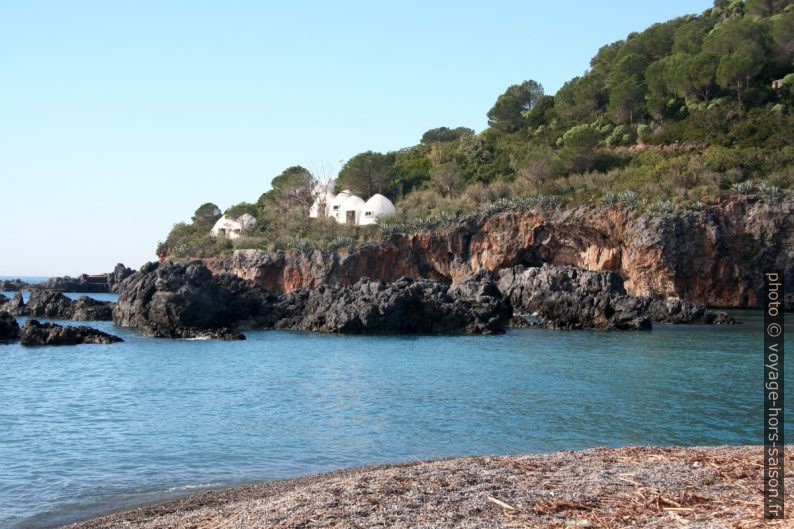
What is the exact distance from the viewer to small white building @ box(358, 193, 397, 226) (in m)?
74.1

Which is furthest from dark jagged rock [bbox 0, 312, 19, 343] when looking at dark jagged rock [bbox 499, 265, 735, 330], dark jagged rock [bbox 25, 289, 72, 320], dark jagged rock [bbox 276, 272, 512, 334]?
dark jagged rock [bbox 499, 265, 735, 330]

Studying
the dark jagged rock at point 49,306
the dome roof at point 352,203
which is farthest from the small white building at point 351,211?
the dark jagged rock at point 49,306

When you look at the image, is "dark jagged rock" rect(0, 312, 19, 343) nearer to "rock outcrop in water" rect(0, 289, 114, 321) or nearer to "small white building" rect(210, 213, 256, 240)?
"rock outcrop in water" rect(0, 289, 114, 321)

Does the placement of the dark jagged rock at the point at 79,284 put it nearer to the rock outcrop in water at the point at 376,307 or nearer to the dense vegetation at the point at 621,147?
the dense vegetation at the point at 621,147

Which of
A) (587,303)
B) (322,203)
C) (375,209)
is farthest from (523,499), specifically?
(322,203)

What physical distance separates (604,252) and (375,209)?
25.0 metres

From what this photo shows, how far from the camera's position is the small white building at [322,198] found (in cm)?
8112

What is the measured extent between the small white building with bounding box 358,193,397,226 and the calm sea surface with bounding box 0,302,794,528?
3964 centimetres

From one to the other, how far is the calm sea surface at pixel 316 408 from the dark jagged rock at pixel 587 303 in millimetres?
6485

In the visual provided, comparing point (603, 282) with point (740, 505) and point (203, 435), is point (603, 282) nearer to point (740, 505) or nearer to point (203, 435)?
point (203, 435)

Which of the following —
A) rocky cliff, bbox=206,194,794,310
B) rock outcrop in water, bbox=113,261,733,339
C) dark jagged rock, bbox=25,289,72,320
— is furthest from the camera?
rocky cliff, bbox=206,194,794,310

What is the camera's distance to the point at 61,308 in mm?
51938

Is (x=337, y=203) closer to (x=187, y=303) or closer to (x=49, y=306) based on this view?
(x=49, y=306)

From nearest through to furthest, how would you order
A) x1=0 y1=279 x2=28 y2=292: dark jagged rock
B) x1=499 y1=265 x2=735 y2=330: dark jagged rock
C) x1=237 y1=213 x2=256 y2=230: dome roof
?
x1=499 y1=265 x2=735 y2=330: dark jagged rock < x1=237 y1=213 x2=256 y2=230: dome roof < x1=0 y1=279 x2=28 y2=292: dark jagged rock
